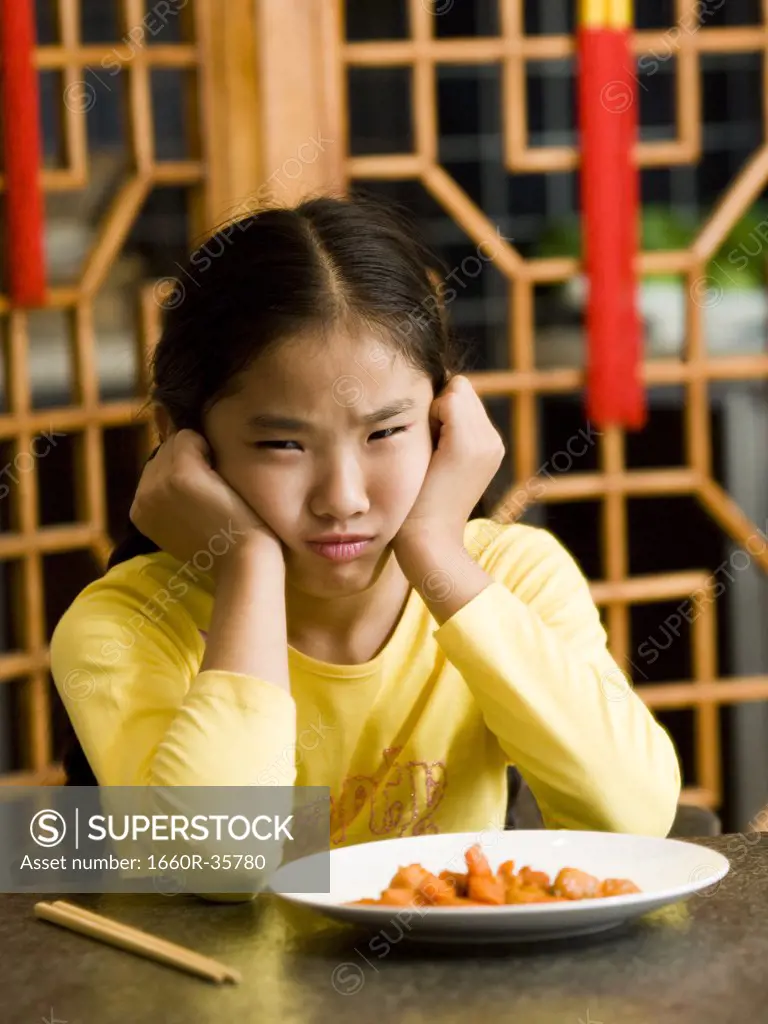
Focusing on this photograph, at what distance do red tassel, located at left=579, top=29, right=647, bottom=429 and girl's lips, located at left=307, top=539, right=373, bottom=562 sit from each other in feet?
3.97

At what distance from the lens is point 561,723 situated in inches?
46.9

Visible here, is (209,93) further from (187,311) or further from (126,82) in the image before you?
(187,311)

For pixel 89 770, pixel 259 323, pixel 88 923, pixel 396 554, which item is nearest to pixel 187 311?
pixel 259 323

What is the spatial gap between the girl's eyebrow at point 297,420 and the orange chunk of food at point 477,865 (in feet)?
1.35

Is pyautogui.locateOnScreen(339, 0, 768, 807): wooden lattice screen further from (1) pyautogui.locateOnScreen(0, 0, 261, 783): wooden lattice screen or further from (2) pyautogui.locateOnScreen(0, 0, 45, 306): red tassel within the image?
(2) pyautogui.locateOnScreen(0, 0, 45, 306): red tassel

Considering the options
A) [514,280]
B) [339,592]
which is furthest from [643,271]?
[339,592]

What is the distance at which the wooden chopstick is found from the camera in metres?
0.84

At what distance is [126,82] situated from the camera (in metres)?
2.25

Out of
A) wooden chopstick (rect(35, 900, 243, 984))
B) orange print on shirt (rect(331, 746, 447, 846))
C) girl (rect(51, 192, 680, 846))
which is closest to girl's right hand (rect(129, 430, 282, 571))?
girl (rect(51, 192, 680, 846))

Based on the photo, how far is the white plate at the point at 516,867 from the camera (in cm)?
85

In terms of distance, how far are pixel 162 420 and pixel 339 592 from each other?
0.27m

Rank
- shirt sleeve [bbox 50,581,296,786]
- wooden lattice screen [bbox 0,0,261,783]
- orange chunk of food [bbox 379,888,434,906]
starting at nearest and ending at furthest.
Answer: orange chunk of food [bbox 379,888,434,906] < shirt sleeve [bbox 50,581,296,786] < wooden lattice screen [bbox 0,0,261,783]

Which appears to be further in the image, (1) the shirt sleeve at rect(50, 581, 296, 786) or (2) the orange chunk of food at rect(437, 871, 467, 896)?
(1) the shirt sleeve at rect(50, 581, 296, 786)

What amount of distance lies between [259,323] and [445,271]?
38cm
